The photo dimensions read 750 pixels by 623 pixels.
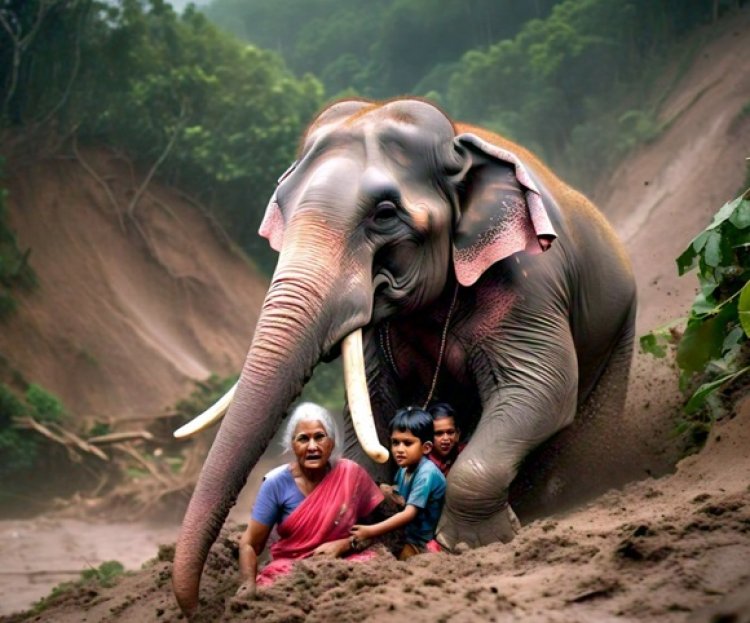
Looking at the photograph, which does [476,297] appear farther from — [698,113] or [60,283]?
[698,113]

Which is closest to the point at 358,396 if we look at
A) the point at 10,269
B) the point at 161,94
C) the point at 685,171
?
the point at 10,269

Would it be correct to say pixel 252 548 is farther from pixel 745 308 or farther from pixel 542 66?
pixel 542 66

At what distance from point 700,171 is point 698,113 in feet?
7.86

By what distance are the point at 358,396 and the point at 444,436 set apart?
906 millimetres

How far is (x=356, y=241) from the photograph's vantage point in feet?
16.0

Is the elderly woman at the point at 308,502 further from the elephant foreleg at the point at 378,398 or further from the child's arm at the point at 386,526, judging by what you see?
the elephant foreleg at the point at 378,398

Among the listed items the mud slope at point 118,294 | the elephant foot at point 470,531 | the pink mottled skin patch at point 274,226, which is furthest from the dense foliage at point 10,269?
the elephant foot at point 470,531

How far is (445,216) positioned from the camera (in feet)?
17.6

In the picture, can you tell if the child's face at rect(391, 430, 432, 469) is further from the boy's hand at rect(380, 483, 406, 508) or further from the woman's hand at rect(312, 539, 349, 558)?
the woman's hand at rect(312, 539, 349, 558)

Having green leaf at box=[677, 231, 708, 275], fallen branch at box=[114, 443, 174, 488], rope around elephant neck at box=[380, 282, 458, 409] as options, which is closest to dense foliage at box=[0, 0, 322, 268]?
fallen branch at box=[114, 443, 174, 488]

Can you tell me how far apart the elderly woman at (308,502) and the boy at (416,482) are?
354mm

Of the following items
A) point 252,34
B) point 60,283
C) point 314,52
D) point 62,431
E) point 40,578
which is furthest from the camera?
point 252,34

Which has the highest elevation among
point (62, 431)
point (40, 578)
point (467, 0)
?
point (467, 0)

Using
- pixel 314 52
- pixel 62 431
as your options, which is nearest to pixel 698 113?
pixel 62 431
